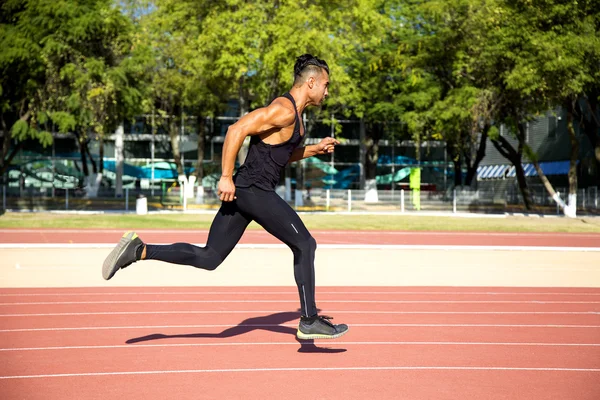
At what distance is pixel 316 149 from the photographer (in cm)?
801

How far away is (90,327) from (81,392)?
3144mm

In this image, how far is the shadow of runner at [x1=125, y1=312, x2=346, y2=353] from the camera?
8.16 m

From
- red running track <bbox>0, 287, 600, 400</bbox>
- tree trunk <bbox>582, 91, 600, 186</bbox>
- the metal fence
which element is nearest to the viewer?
red running track <bbox>0, 287, 600, 400</bbox>

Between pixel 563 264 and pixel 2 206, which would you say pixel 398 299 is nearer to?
pixel 563 264

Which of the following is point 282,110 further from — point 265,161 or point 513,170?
point 513,170

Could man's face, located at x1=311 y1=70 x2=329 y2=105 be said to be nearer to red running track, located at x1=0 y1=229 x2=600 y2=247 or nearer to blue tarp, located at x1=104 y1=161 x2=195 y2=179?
red running track, located at x1=0 y1=229 x2=600 y2=247

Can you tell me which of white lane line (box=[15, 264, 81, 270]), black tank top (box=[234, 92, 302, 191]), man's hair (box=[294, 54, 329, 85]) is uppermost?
man's hair (box=[294, 54, 329, 85])

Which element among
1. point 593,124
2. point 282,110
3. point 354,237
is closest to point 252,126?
point 282,110

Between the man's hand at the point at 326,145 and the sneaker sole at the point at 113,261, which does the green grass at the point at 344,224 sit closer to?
the sneaker sole at the point at 113,261

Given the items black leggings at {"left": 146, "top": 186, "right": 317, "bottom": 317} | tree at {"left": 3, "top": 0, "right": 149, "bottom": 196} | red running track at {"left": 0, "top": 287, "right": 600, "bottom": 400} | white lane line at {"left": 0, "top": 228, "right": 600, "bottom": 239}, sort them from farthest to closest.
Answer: tree at {"left": 3, "top": 0, "right": 149, "bottom": 196} < white lane line at {"left": 0, "top": 228, "right": 600, "bottom": 239} < black leggings at {"left": 146, "top": 186, "right": 317, "bottom": 317} < red running track at {"left": 0, "top": 287, "right": 600, "bottom": 400}

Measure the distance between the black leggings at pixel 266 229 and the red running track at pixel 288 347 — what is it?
0.69 m

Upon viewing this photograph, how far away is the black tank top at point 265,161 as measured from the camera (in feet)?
24.2

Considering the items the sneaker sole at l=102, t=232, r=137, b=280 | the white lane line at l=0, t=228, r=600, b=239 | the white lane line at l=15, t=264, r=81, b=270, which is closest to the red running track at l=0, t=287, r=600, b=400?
the sneaker sole at l=102, t=232, r=137, b=280

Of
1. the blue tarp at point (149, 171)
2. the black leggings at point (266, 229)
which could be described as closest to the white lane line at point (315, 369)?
the black leggings at point (266, 229)
